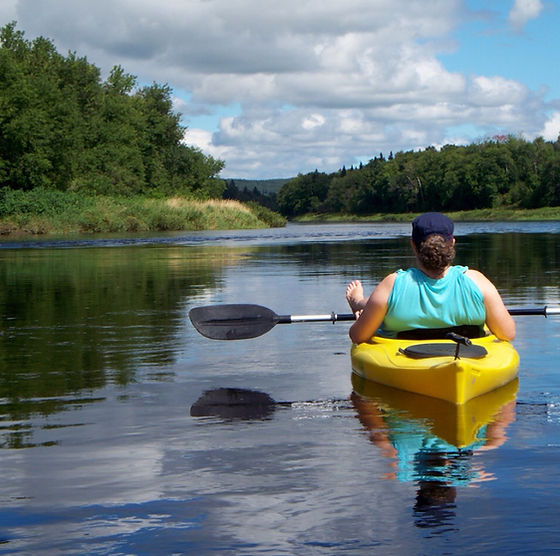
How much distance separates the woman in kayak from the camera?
6.82m

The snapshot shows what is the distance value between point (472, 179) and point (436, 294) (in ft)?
501

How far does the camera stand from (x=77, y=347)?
9.99m

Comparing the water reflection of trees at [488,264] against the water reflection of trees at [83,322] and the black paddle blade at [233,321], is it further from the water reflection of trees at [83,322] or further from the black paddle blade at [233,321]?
the black paddle blade at [233,321]

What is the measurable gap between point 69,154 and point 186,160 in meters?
31.7

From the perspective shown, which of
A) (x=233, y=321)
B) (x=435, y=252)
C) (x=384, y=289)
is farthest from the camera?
(x=233, y=321)

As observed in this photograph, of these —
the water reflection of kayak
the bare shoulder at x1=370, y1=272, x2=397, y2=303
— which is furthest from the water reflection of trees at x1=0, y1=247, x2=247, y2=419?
the bare shoulder at x1=370, y1=272, x2=397, y2=303

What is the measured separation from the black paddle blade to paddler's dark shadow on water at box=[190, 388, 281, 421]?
1498 mm

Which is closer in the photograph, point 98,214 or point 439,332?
point 439,332

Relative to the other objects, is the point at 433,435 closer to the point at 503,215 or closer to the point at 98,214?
the point at 98,214

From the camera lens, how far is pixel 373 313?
7223 mm

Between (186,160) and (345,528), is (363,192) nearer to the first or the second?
(186,160)

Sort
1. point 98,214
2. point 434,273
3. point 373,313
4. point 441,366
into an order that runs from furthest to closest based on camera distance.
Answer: point 98,214 < point 373,313 < point 434,273 < point 441,366

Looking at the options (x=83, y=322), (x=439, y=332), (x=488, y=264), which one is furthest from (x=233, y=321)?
(x=488, y=264)

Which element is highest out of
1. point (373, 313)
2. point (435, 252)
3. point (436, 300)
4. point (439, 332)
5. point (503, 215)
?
point (503, 215)
